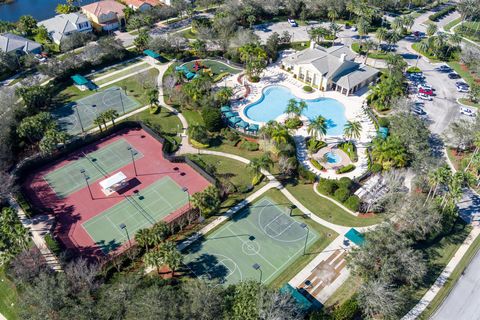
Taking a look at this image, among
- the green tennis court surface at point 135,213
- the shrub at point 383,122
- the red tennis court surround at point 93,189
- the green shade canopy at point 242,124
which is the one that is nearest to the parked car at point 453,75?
the shrub at point 383,122

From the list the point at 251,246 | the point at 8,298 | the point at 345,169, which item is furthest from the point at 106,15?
the point at 251,246

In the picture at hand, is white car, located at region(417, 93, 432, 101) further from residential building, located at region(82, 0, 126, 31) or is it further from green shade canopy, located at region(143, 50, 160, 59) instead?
residential building, located at region(82, 0, 126, 31)

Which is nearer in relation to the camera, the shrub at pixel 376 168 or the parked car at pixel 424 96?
the shrub at pixel 376 168

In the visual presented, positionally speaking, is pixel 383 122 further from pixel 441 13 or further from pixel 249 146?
pixel 441 13

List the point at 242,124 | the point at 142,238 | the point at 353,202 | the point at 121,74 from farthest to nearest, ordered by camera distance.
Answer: the point at 121,74, the point at 242,124, the point at 353,202, the point at 142,238

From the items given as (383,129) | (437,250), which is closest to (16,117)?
(383,129)

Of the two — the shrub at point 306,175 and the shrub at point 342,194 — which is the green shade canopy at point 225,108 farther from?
the shrub at point 342,194

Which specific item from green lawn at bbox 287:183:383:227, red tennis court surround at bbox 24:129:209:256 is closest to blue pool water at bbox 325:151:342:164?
green lawn at bbox 287:183:383:227
